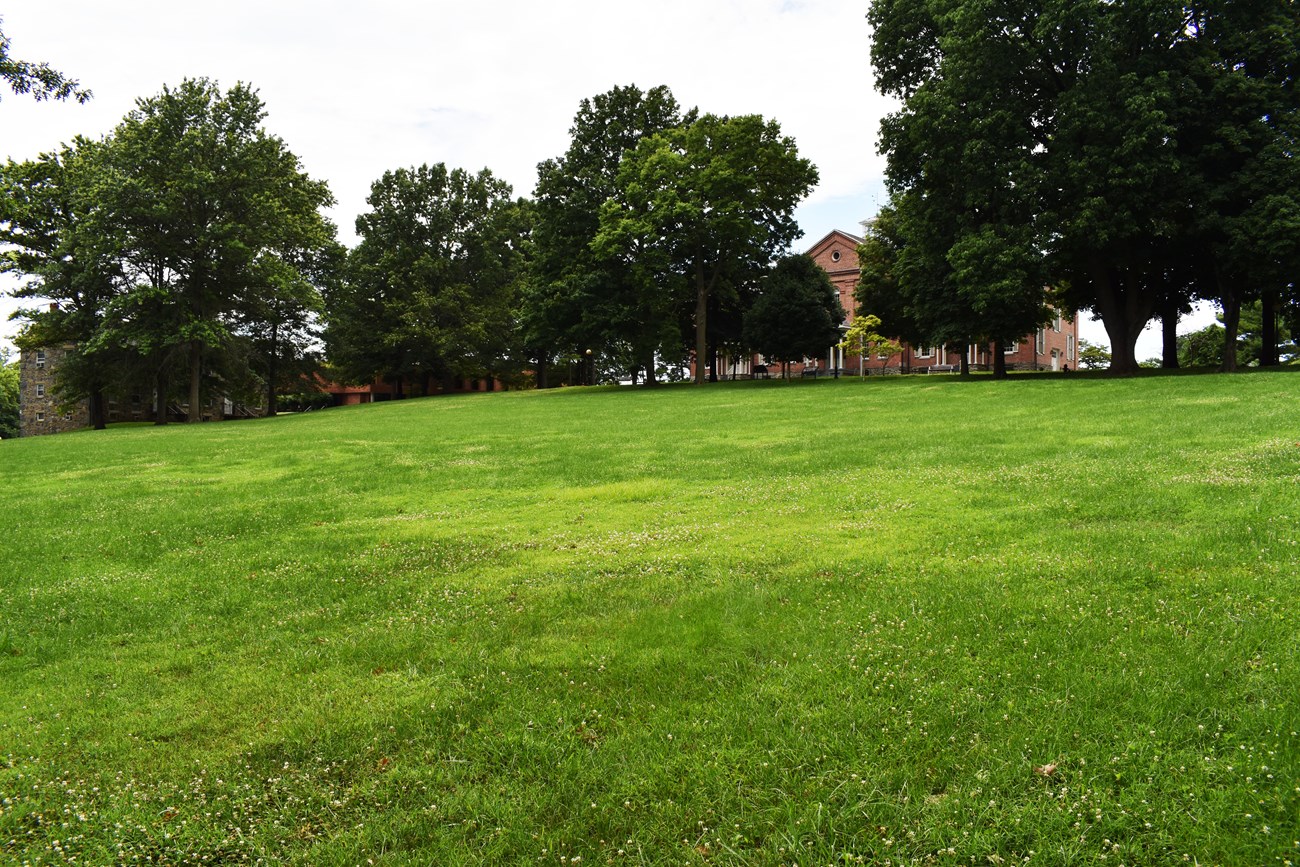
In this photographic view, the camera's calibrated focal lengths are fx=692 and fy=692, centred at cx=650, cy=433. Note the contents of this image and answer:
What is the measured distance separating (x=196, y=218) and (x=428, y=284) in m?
22.0

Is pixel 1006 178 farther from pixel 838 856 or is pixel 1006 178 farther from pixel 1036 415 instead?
pixel 838 856

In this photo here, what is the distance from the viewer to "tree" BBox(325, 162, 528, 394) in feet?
198

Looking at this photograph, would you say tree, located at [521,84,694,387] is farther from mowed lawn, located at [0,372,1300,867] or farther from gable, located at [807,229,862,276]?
mowed lawn, located at [0,372,1300,867]

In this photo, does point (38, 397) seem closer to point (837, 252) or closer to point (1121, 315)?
point (837, 252)

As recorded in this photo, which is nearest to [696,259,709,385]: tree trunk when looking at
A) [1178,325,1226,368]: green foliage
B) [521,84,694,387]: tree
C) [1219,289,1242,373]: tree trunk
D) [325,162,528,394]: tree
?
[521,84,694,387]: tree

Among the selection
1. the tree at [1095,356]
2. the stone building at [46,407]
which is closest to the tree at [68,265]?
the stone building at [46,407]

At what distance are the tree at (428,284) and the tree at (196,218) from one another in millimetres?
13837

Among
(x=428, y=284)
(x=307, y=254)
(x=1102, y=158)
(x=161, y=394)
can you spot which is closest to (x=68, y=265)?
(x=161, y=394)

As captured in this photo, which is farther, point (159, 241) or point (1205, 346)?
point (1205, 346)

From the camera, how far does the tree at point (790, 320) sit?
4575 cm

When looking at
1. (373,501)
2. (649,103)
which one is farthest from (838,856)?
(649,103)

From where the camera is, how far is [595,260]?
50.8m

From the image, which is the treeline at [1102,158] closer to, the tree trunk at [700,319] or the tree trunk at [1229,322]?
the tree trunk at [1229,322]

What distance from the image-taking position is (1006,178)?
3412 cm
